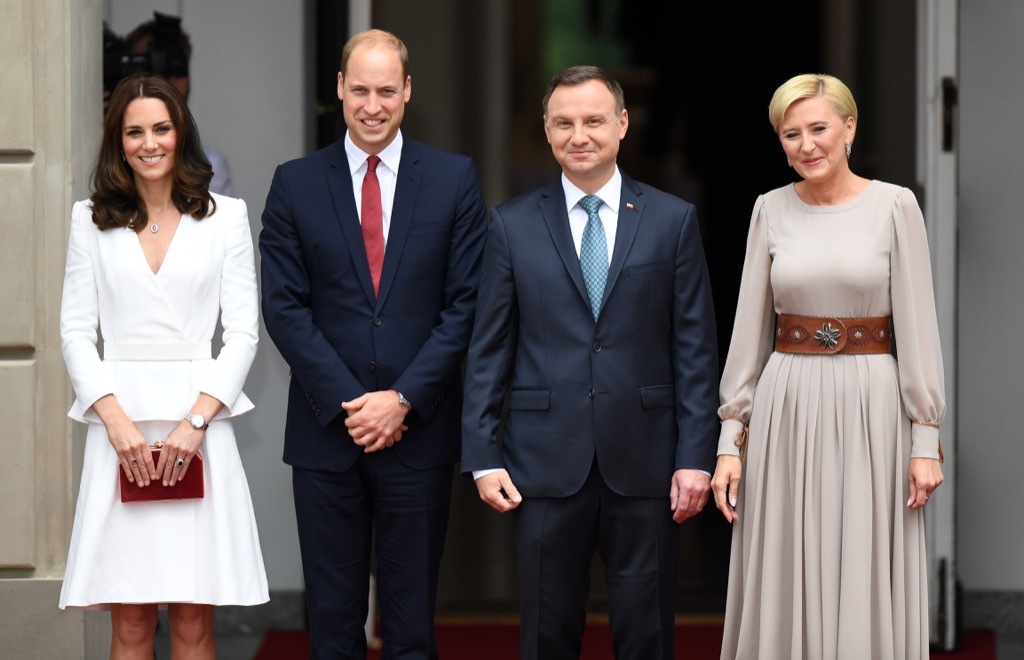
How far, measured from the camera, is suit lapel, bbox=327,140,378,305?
4.31 metres

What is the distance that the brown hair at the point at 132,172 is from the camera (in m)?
4.23

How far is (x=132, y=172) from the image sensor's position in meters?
4.29

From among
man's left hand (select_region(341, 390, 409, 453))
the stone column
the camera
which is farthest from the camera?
the camera

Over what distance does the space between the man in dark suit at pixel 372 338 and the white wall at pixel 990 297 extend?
2554mm

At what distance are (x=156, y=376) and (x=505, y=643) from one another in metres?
2.31

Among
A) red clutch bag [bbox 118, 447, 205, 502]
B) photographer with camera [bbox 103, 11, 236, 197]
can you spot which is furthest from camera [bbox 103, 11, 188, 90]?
red clutch bag [bbox 118, 447, 205, 502]

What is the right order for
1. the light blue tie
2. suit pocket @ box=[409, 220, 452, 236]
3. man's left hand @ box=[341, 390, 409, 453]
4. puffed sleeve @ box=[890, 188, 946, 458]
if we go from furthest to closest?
suit pocket @ box=[409, 220, 452, 236] → man's left hand @ box=[341, 390, 409, 453] → the light blue tie → puffed sleeve @ box=[890, 188, 946, 458]

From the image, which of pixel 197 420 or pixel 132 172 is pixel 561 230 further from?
pixel 132 172

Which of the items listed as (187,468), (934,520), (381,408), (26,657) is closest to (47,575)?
(26,657)

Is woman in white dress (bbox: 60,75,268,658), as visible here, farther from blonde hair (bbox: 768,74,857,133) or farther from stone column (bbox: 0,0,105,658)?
blonde hair (bbox: 768,74,857,133)

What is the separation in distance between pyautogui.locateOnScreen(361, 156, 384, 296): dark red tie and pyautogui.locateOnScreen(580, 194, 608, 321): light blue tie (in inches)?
23.3

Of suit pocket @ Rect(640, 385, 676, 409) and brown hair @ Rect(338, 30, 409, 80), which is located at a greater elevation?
brown hair @ Rect(338, 30, 409, 80)

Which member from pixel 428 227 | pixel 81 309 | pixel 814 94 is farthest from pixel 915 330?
pixel 81 309

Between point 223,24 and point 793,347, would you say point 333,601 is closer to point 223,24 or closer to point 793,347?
point 793,347
